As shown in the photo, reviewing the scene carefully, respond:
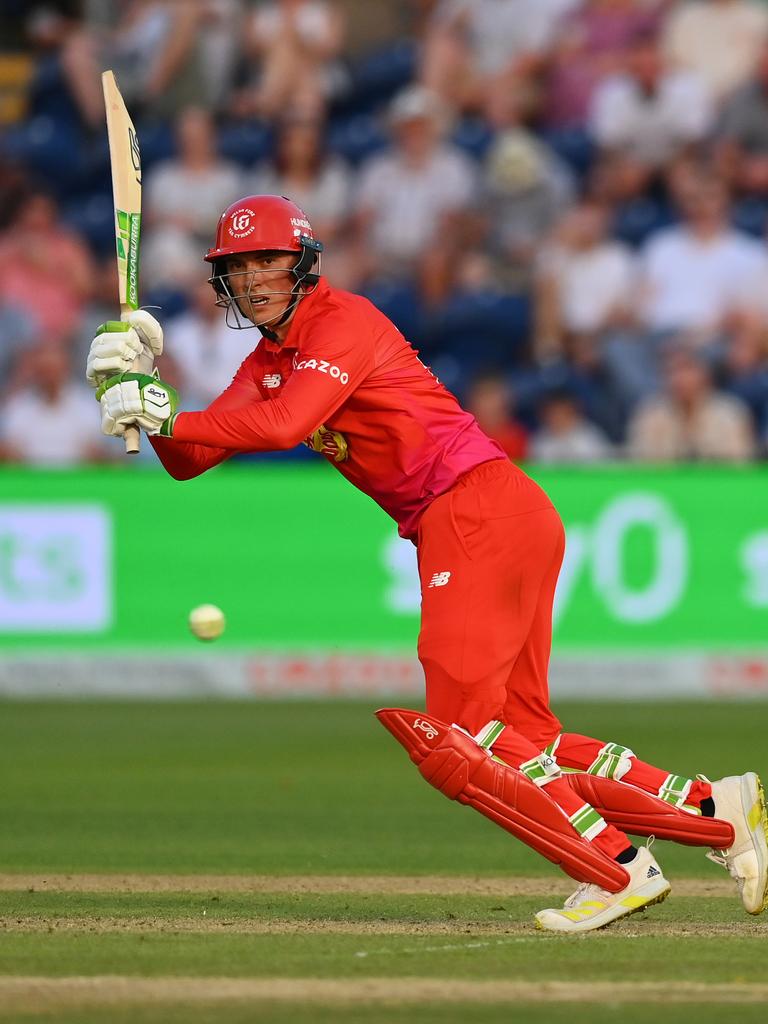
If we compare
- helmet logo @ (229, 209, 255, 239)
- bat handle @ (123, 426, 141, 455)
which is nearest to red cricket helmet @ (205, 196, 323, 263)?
helmet logo @ (229, 209, 255, 239)

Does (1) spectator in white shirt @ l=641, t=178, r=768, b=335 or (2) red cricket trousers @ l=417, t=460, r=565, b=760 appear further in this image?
(1) spectator in white shirt @ l=641, t=178, r=768, b=335

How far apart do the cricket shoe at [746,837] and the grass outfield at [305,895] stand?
0.34 feet

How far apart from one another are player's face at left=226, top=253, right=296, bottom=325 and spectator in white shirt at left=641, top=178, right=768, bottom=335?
28.8ft

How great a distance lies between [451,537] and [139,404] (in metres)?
0.99

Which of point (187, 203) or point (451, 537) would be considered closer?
point (451, 537)

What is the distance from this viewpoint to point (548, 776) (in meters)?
5.84

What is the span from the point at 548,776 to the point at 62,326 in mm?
9787

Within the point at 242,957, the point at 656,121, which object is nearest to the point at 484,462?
the point at 242,957

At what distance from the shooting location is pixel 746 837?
6012 mm

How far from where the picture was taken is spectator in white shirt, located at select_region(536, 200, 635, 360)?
14.5 m

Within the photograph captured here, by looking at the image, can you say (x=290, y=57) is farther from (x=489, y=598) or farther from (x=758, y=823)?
(x=758, y=823)

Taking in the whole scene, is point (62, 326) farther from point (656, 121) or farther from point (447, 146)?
point (656, 121)

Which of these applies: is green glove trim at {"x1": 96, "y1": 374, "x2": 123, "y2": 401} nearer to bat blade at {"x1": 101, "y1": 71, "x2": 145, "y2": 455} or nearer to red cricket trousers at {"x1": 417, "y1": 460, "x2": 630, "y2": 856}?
bat blade at {"x1": 101, "y1": 71, "x2": 145, "y2": 455}

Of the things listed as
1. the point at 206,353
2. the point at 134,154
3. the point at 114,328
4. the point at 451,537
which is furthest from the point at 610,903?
the point at 206,353
